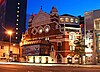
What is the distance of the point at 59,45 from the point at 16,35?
8892 cm

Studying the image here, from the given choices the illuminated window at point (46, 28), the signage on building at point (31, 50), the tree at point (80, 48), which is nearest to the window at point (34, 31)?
the illuminated window at point (46, 28)

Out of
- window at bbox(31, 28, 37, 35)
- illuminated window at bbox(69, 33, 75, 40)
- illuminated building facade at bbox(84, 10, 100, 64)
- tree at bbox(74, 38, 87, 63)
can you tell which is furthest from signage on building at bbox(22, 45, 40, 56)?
illuminated building facade at bbox(84, 10, 100, 64)

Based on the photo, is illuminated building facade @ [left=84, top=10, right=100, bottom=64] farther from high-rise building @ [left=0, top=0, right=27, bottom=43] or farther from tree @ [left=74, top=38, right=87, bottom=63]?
high-rise building @ [left=0, top=0, right=27, bottom=43]

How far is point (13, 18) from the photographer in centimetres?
15812

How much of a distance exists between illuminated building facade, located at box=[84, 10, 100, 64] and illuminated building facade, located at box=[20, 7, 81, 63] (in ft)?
13.1

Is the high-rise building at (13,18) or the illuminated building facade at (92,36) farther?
the high-rise building at (13,18)

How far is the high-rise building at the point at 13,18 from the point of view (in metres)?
154

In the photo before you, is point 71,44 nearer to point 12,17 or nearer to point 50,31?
point 50,31

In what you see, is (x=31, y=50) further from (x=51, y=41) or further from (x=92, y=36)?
(x=92, y=36)

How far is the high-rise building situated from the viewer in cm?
15450

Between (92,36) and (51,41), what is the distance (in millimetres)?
15522

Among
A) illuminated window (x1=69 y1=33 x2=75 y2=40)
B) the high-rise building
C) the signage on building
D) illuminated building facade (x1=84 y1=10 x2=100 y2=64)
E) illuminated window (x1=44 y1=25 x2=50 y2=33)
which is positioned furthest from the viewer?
the high-rise building

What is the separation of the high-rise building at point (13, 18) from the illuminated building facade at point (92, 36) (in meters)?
86.2

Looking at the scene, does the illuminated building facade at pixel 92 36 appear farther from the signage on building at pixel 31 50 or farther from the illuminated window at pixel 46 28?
the signage on building at pixel 31 50
